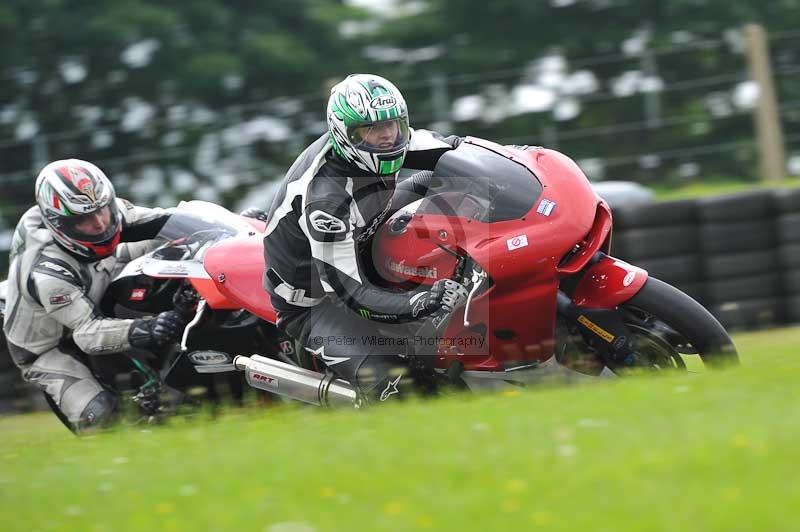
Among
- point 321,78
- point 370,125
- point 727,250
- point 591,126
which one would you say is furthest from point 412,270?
point 321,78

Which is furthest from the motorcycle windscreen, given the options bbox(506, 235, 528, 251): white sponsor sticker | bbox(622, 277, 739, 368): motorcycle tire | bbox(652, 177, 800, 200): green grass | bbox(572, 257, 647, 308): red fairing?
bbox(652, 177, 800, 200): green grass

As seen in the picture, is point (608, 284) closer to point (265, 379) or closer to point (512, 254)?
point (512, 254)

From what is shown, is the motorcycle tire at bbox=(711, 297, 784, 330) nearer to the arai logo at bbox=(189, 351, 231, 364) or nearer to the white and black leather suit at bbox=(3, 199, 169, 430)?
the arai logo at bbox=(189, 351, 231, 364)

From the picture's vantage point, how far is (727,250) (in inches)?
349

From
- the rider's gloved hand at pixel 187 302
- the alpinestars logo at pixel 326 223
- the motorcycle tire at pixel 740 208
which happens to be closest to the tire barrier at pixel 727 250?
the motorcycle tire at pixel 740 208

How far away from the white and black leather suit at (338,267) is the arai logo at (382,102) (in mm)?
325

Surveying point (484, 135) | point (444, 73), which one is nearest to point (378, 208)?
point (484, 135)

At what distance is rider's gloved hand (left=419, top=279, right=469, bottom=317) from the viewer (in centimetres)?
569

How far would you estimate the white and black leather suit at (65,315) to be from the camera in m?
7.00

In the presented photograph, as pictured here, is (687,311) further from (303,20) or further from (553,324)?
(303,20)

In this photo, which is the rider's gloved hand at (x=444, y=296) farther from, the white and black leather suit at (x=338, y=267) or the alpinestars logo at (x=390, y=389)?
the alpinestars logo at (x=390, y=389)

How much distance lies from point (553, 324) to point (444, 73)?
909cm

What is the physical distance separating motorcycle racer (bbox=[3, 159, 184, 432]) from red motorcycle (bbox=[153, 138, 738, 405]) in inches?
53.2

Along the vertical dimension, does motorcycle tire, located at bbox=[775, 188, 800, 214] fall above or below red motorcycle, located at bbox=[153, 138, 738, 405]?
below
